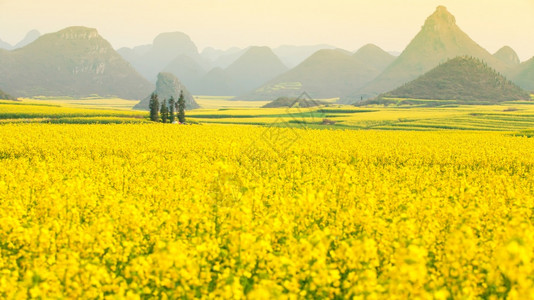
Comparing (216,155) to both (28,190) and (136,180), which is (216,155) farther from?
(28,190)

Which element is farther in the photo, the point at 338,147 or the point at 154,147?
the point at 338,147

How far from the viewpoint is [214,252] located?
33.9 ft

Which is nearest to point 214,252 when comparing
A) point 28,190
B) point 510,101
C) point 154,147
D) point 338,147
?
point 28,190

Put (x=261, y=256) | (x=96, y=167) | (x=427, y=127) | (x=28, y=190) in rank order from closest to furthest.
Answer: (x=261, y=256) < (x=28, y=190) < (x=96, y=167) < (x=427, y=127)

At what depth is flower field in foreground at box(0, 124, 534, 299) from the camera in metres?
8.41

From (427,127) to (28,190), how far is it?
7695 centimetres

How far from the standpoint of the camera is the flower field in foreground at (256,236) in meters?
8.41

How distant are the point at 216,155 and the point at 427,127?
61243 millimetres

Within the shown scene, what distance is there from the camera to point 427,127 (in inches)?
3273

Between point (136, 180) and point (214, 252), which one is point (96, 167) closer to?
point (136, 180)

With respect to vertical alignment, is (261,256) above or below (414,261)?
below

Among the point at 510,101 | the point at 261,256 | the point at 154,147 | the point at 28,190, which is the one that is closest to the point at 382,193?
the point at 261,256

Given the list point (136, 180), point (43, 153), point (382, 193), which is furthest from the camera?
point (43, 153)

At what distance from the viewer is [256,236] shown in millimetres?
10430
